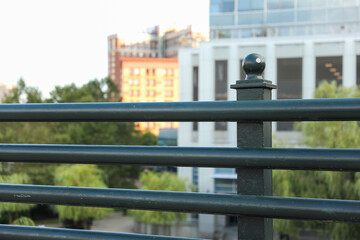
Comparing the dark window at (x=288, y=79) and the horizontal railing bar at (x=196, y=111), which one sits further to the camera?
the dark window at (x=288, y=79)

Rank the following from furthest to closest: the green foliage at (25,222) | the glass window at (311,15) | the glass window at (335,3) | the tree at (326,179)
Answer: the glass window at (311,15), the glass window at (335,3), the tree at (326,179), the green foliage at (25,222)

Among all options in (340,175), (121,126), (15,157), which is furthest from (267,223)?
(121,126)

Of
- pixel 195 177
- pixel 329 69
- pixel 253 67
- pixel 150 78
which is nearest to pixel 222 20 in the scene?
pixel 329 69

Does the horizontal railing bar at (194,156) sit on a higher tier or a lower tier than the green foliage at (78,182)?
higher

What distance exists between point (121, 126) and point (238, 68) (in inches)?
572

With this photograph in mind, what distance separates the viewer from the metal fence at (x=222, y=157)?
1019mm

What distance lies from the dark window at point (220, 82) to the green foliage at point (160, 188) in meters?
4.77

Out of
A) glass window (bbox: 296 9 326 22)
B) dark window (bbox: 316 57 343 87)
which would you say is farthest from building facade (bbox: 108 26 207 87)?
dark window (bbox: 316 57 343 87)

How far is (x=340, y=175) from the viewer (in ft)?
59.4

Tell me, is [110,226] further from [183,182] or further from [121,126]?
[121,126]

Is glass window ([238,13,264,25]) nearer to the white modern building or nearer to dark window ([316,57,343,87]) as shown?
the white modern building

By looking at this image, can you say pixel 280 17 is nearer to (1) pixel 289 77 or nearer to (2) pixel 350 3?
(2) pixel 350 3

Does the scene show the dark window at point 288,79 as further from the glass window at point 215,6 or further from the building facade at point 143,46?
the building facade at point 143,46

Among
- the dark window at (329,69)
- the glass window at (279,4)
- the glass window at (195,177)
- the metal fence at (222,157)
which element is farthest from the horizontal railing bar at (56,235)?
the glass window at (279,4)
